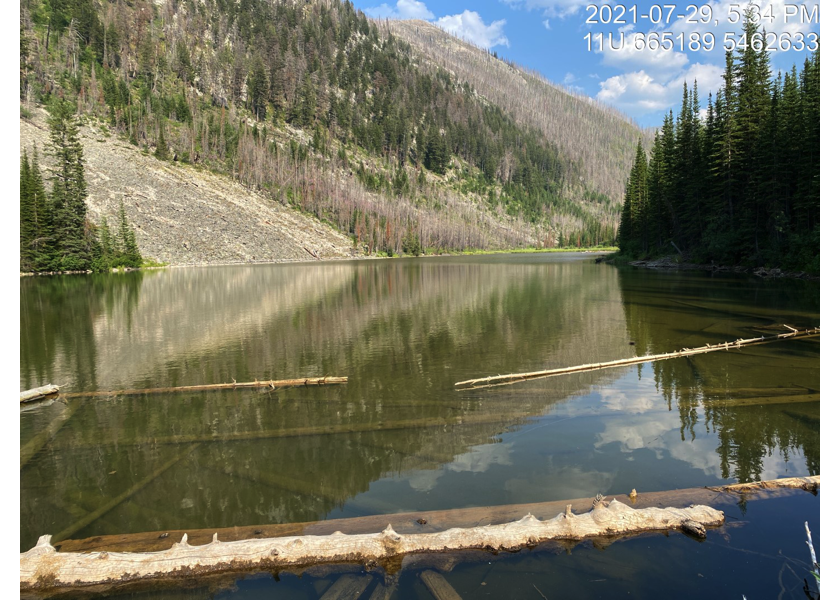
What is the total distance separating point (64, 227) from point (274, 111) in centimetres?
10050

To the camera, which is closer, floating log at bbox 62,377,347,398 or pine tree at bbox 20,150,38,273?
floating log at bbox 62,377,347,398

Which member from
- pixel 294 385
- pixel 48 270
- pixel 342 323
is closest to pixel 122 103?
pixel 48 270

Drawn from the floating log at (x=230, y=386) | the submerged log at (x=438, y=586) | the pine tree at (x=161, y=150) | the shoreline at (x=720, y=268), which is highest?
the pine tree at (x=161, y=150)

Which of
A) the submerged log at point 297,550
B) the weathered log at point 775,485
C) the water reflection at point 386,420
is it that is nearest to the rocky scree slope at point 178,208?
the water reflection at point 386,420

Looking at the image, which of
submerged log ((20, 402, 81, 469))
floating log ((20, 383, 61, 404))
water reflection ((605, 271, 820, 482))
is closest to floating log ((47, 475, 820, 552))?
water reflection ((605, 271, 820, 482))

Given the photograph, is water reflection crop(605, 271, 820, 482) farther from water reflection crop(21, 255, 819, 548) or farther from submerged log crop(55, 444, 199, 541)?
submerged log crop(55, 444, 199, 541)

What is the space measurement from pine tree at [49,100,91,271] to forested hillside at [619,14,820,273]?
80132 millimetres

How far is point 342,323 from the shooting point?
23.9 metres

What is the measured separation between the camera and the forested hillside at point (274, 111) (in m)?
104

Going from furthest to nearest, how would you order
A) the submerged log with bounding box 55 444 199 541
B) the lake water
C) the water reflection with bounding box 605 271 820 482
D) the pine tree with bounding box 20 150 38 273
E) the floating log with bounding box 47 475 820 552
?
the pine tree with bounding box 20 150 38 273 → the water reflection with bounding box 605 271 820 482 → the submerged log with bounding box 55 444 199 541 → the floating log with bounding box 47 475 820 552 → the lake water

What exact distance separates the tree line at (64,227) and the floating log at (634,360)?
67.2 metres

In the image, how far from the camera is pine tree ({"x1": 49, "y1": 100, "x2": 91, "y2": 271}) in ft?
200

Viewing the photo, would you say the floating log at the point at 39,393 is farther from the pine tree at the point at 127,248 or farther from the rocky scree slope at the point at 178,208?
the rocky scree slope at the point at 178,208

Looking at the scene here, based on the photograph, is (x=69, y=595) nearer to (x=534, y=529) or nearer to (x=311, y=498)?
(x=311, y=498)
